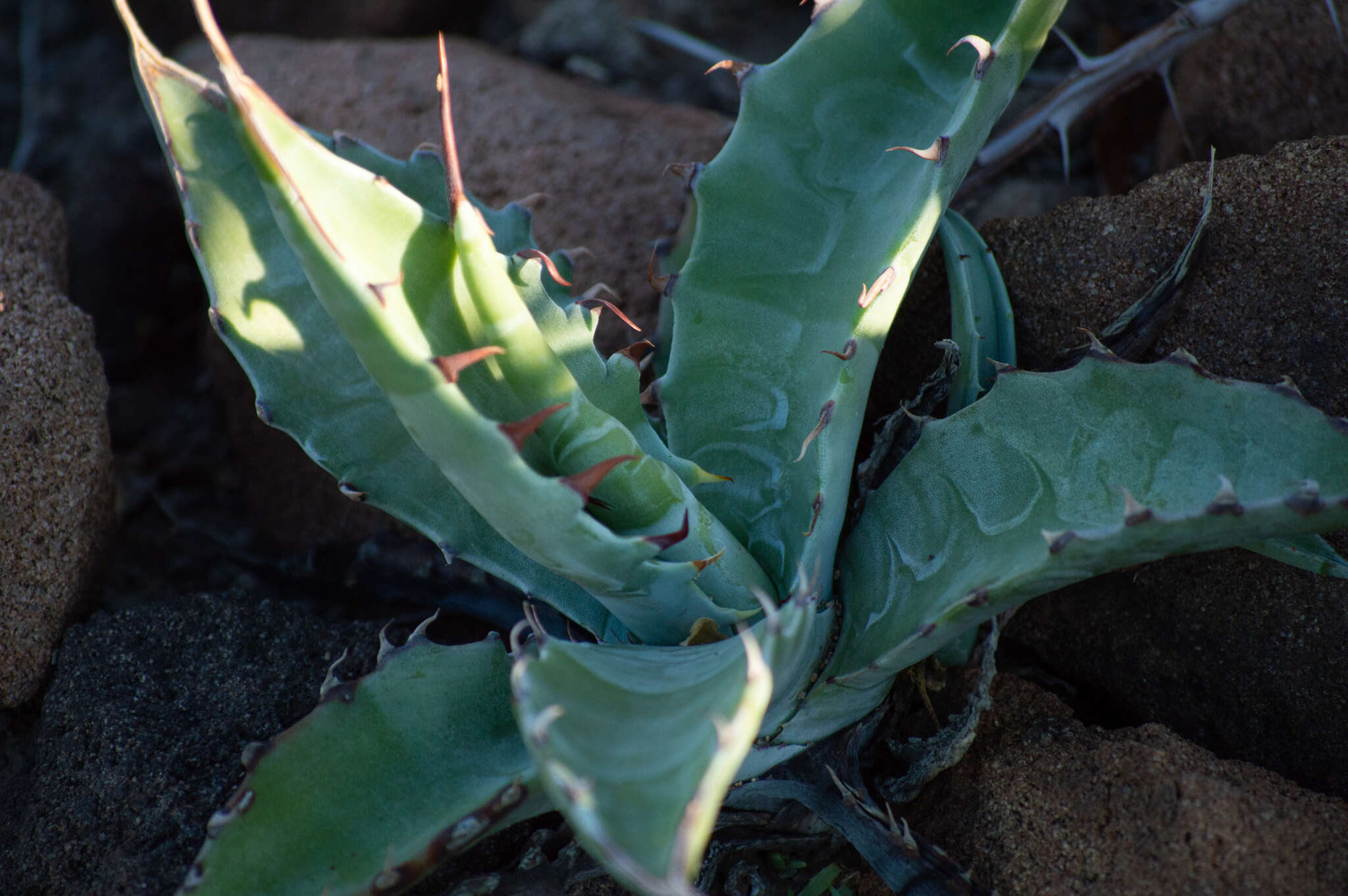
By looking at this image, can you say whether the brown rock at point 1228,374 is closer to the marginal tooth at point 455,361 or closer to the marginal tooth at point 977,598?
the marginal tooth at point 977,598

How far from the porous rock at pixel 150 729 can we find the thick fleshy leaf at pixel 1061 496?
28.5 inches

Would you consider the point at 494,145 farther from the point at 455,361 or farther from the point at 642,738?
the point at 642,738

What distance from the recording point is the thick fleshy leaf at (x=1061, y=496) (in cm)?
Answer: 90

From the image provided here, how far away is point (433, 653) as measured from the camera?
112 centimetres

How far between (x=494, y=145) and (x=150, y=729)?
121cm

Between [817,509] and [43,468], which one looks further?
[43,468]

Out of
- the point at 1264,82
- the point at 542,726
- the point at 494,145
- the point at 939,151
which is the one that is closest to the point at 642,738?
the point at 542,726

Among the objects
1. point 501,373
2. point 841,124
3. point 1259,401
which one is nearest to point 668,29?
point 841,124

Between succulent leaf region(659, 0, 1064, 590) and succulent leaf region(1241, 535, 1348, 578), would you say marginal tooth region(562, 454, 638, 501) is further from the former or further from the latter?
succulent leaf region(1241, 535, 1348, 578)

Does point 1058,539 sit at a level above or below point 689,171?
below

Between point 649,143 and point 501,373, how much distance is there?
43.3 inches

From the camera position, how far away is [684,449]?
126cm

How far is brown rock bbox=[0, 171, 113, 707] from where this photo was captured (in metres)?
1.35

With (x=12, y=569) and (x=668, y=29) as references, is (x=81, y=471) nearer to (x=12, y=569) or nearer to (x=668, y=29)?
(x=12, y=569)
